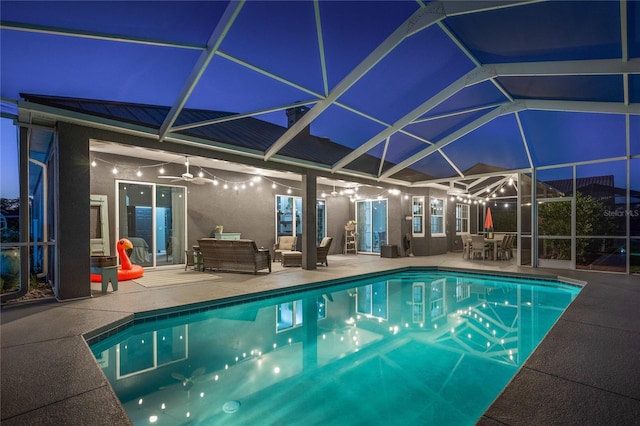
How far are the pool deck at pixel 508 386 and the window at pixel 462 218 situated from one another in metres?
9.87

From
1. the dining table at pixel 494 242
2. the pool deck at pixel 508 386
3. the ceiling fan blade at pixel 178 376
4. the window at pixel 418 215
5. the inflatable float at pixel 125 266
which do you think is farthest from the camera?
the window at pixel 418 215

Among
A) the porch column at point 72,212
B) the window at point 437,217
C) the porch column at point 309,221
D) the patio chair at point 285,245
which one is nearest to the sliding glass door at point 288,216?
the patio chair at point 285,245

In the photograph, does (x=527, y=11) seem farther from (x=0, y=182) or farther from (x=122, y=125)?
(x=0, y=182)

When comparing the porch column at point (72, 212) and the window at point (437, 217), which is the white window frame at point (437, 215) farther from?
the porch column at point (72, 212)

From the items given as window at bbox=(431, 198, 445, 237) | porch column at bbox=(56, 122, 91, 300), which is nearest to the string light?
window at bbox=(431, 198, 445, 237)

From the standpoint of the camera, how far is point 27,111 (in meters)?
4.85

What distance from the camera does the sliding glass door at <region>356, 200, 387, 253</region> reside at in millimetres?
14031

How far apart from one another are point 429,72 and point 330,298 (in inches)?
191

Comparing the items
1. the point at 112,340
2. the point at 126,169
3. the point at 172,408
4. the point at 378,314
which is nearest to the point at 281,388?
the point at 172,408

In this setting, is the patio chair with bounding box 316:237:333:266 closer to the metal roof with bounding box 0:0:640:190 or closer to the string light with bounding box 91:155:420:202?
the string light with bounding box 91:155:420:202

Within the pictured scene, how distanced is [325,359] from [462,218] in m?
13.9

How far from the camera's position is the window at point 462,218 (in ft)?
50.4

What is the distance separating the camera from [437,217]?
13.9 metres

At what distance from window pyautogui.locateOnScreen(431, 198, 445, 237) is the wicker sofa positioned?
26.8 ft
